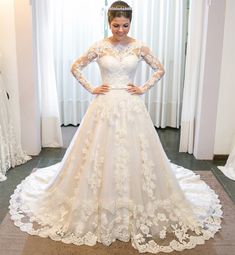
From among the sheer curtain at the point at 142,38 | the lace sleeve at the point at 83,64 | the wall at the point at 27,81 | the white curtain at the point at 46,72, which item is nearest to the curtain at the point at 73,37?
the sheer curtain at the point at 142,38

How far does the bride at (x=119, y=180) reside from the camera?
2.50m

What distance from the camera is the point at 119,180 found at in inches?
99.2

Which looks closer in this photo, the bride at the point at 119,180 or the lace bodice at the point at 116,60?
the bride at the point at 119,180

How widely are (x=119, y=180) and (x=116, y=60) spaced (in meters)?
0.87

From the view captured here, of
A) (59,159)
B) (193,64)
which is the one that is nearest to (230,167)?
(193,64)

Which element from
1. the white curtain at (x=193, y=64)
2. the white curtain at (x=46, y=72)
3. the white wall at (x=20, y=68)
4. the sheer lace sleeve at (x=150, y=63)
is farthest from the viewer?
the white curtain at (x=46, y=72)

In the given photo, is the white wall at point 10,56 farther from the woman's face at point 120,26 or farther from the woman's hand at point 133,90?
the woman's hand at point 133,90

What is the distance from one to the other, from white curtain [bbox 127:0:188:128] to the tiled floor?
49cm

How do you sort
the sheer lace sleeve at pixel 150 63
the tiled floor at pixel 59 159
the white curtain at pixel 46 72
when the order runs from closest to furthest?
the sheer lace sleeve at pixel 150 63
the tiled floor at pixel 59 159
the white curtain at pixel 46 72

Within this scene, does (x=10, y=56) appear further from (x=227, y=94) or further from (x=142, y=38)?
(x=227, y=94)

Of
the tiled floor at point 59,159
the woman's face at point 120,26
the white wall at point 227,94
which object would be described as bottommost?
the tiled floor at point 59,159

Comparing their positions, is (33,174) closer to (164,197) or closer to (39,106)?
(39,106)

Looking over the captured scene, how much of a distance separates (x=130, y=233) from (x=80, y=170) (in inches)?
23.0

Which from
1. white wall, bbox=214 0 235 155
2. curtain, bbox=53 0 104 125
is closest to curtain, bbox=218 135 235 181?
white wall, bbox=214 0 235 155
